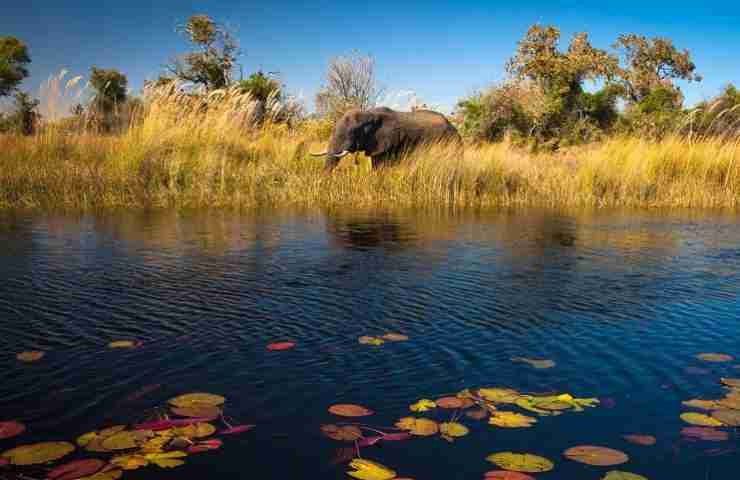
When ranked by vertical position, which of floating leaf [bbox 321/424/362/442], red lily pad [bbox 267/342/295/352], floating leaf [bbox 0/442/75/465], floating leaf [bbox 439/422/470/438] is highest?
red lily pad [bbox 267/342/295/352]

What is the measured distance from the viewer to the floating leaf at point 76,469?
5.78 feet

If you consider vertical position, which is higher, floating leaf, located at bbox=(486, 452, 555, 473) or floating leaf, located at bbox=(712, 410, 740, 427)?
floating leaf, located at bbox=(712, 410, 740, 427)

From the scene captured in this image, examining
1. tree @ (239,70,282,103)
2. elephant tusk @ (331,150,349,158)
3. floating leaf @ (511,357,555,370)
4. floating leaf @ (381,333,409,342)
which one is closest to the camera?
floating leaf @ (511,357,555,370)

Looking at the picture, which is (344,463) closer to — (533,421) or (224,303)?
(533,421)

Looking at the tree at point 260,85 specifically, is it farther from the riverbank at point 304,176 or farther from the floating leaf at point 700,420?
the floating leaf at point 700,420

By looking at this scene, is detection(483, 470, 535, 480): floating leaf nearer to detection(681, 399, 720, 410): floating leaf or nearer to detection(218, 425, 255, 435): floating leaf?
detection(218, 425, 255, 435): floating leaf

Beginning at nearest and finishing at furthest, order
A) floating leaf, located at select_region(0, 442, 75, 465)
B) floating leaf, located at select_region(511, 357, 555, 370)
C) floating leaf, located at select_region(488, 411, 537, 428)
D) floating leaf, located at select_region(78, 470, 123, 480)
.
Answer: floating leaf, located at select_region(78, 470, 123, 480), floating leaf, located at select_region(0, 442, 75, 465), floating leaf, located at select_region(488, 411, 537, 428), floating leaf, located at select_region(511, 357, 555, 370)

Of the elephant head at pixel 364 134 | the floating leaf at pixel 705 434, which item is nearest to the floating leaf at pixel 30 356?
→ the floating leaf at pixel 705 434

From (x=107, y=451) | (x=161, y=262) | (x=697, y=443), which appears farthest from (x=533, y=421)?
(x=161, y=262)

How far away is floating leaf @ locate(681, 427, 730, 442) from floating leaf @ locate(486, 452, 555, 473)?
48 centimetres

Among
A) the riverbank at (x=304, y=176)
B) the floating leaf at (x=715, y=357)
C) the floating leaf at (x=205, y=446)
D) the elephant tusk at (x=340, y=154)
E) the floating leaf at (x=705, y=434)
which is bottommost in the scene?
the floating leaf at (x=205, y=446)

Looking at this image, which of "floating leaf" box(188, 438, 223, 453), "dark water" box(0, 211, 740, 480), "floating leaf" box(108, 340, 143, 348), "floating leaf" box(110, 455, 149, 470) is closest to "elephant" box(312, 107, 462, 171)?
"dark water" box(0, 211, 740, 480)

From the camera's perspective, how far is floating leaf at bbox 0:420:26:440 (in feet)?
6.63

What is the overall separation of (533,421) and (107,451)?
118 cm
